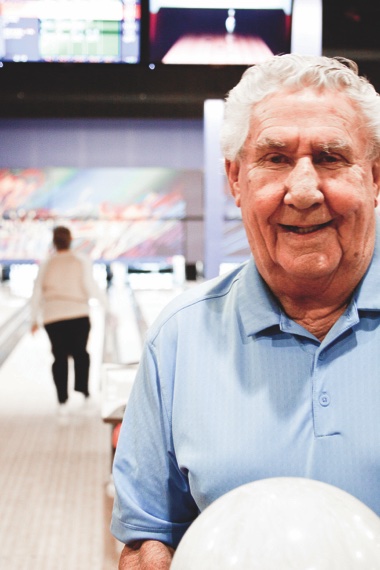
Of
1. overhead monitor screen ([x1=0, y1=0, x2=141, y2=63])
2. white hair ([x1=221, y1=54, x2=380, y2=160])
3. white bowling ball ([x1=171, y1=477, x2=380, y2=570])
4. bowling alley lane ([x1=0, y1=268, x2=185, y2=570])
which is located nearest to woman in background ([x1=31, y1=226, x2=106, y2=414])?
bowling alley lane ([x1=0, y1=268, x2=185, y2=570])

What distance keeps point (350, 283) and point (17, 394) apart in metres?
5.03

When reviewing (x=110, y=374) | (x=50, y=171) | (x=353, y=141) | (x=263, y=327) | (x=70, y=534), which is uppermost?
(x=50, y=171)

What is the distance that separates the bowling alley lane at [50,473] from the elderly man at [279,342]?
2.02 m

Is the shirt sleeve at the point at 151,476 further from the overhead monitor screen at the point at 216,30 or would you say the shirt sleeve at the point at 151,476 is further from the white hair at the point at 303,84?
the overhead monitor screen at the point at 216,30

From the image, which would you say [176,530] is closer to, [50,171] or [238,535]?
[238,535]

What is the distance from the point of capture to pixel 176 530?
106 centimetres

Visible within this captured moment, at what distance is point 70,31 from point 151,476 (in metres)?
Result: 3.70

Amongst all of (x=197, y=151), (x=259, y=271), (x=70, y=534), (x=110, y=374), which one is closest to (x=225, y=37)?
(x=110, y=374)

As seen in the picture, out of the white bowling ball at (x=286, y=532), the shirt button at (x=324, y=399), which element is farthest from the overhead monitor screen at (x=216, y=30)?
the white bowling ball at (x=286, y=532)

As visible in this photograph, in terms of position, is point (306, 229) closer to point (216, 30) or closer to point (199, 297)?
point (199, 297)

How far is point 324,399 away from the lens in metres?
0.96

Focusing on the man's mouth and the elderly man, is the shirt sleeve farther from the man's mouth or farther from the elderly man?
the man's mouth

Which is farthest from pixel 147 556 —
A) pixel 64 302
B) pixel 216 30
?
pixel 64 302

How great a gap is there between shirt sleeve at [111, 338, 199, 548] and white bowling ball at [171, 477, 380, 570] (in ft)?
0.79
